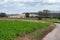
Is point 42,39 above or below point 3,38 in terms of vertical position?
below

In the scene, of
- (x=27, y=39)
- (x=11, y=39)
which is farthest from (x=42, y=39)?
(x=11, y=39)

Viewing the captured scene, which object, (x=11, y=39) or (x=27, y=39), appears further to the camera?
(x=27, y=39)

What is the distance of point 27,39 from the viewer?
16.2 metres

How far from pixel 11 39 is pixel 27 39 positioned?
2852mm

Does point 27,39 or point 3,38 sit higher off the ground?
point 3,38

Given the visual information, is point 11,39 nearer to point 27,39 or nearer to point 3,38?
point 3,38

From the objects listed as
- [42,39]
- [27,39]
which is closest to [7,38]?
[27,39]

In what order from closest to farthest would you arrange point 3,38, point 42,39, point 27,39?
point 3,38, point 27,39, point 42,39

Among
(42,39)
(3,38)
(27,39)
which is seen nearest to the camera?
(3,38)

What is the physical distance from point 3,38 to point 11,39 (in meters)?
0.82

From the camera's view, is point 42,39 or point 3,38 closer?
point 3,38

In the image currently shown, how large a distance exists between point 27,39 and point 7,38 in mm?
3202

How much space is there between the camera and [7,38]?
1330 centimetres

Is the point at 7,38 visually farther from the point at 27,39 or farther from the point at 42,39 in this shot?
the point at 42,39
